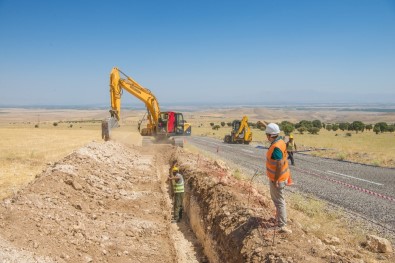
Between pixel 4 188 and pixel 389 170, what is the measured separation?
18.8 metres

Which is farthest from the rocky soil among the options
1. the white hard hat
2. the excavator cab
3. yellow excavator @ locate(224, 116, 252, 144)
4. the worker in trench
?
yellow excavator @ locate(224, 116, 252, 144)

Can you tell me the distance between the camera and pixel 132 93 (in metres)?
26.4

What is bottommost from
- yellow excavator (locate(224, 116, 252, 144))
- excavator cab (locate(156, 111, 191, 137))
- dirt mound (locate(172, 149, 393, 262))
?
yellow excavator (locate(224, 116, 252, 144))

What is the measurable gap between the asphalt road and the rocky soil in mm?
3062

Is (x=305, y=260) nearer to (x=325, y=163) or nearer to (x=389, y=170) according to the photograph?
(x=389, y=170)

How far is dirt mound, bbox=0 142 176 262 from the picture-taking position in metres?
7.34

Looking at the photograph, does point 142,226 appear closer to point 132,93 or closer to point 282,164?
point 282,164

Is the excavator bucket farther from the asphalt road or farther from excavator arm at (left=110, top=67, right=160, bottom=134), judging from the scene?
the asphalt road

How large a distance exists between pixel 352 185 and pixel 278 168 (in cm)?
1041

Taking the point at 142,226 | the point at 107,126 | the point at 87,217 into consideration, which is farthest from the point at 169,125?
the point at 87,217

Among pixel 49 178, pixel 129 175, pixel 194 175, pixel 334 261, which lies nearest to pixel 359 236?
pixel 334 261

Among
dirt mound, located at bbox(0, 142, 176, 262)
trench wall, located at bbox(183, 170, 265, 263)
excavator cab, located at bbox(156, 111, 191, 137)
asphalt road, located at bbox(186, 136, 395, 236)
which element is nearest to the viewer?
trench wall, located at bbox(183, 170, 265, 263)

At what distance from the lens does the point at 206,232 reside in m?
9.54

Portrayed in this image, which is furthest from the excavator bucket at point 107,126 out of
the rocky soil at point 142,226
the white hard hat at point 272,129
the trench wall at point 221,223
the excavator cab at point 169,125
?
the white hard hat at point 272,129
